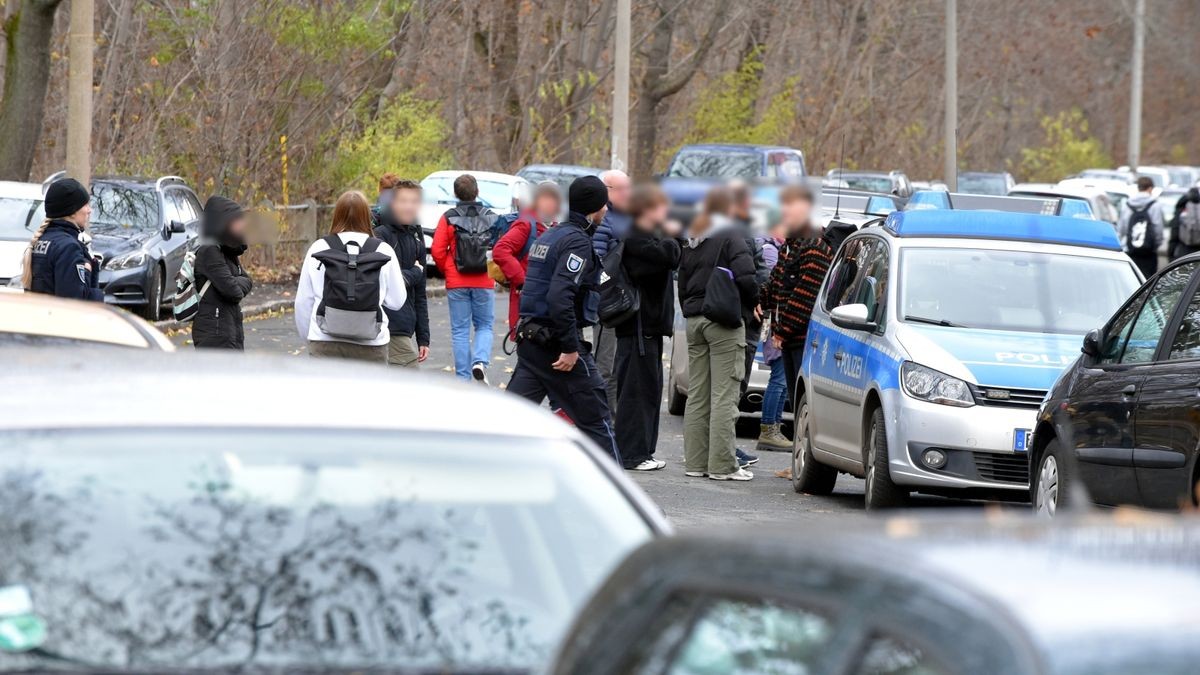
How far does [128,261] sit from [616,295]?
10.3 metres

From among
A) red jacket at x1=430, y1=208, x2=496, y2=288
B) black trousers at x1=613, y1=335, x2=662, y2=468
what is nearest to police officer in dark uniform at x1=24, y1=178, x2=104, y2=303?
black trousers at x1=613, y1=335, x2=662, y2=468

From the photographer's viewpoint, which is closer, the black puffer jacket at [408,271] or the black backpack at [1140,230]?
the black puffer jacket at [408,271]

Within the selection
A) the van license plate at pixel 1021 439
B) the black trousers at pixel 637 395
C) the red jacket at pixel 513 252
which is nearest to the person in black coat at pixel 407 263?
the red jacket at pixel 513 252

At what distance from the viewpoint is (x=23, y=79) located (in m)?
20.8

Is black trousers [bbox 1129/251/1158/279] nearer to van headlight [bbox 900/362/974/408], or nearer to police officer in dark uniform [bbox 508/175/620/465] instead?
van headlight [bbox 900/362/974/408]

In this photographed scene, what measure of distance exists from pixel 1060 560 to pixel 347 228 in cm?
800

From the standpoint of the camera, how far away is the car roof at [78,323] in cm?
561

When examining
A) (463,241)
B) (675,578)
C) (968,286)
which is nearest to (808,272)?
(968,286)

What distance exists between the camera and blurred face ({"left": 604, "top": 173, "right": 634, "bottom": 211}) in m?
11.1

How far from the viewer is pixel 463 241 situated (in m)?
13.6

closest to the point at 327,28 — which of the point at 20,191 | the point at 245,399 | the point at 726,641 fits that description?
the point at 20,191

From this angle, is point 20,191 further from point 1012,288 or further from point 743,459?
point 1012,288

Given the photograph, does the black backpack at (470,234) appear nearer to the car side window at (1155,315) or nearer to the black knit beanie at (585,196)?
the black knit beanie at (585,196)

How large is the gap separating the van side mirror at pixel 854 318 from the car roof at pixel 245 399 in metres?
6.44
